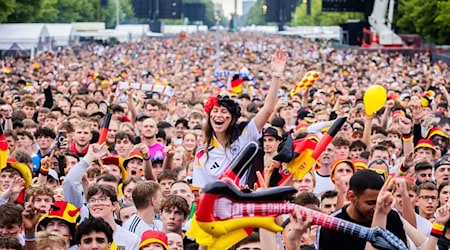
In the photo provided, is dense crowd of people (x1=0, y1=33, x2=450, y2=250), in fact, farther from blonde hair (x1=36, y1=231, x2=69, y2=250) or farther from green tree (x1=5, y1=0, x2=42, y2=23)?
green tree (x1=5, y1=0, x2=42, y2=23)

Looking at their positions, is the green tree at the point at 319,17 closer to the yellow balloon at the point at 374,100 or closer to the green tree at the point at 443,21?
the green tree at the point at 443,21

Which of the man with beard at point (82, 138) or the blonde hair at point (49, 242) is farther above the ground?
the blonde hair at point (49, 242)

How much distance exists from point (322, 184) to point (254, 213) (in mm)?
6086

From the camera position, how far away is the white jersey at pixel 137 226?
9125 millimetres

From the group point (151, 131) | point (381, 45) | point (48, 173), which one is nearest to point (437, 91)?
point (151, 131)

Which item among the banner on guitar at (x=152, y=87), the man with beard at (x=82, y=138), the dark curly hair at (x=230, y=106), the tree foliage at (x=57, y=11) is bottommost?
the tree foliage at (x=57, y=11)

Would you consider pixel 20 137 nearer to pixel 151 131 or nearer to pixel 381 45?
pixel 151 131

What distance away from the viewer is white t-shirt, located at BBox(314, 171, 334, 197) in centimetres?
1192

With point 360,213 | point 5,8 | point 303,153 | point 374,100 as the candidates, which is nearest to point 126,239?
point 303,153

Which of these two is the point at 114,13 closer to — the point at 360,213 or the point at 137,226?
the point at 137,226

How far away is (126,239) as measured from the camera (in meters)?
8.93

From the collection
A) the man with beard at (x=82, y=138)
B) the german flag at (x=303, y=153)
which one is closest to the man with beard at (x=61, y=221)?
the german flag at (x=303, y=153)

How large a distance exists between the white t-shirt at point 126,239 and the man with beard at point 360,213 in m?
2.26

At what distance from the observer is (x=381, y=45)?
2498 inches
